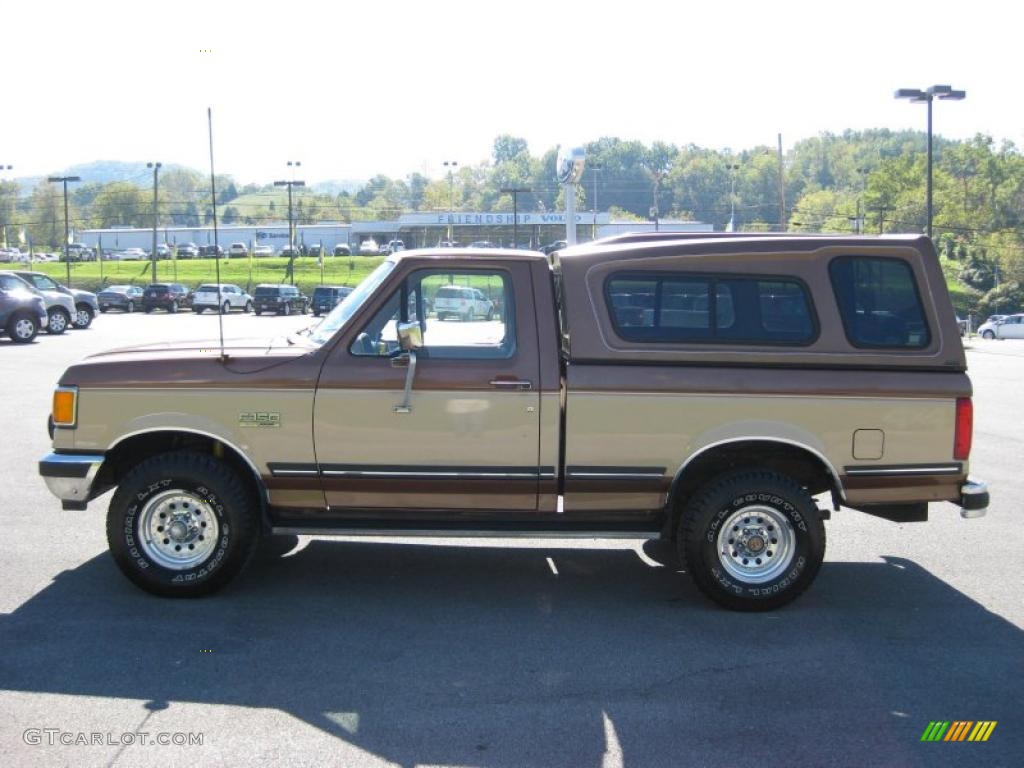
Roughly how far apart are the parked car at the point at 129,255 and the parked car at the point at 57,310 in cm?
7721

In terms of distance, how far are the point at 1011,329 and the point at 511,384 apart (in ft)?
179

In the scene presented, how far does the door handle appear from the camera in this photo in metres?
5.93

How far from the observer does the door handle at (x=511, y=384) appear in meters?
5.93

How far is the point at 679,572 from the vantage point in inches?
273

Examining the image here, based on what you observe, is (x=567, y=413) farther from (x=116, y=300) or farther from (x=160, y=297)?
(x=116, y=300)

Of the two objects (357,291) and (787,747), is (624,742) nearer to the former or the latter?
(787,747)

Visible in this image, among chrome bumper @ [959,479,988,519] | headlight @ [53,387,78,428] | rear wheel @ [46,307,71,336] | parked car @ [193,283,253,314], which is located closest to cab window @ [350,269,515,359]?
headlight @ [53,387,78,428]

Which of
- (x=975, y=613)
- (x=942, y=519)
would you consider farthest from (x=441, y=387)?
(x=942, y=519)

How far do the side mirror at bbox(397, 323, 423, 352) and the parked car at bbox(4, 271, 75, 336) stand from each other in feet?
85.0

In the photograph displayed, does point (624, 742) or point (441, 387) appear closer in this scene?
point (624, 742)

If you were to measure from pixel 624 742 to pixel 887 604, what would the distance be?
2657 millimetres

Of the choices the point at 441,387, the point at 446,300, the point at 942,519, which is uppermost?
the point at 446,300

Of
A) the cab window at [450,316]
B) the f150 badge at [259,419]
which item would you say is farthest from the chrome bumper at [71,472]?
the cab window at [450,316]

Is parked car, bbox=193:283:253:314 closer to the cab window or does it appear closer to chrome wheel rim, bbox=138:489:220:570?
chrome wheel rim, bbox=138:489:220:570
